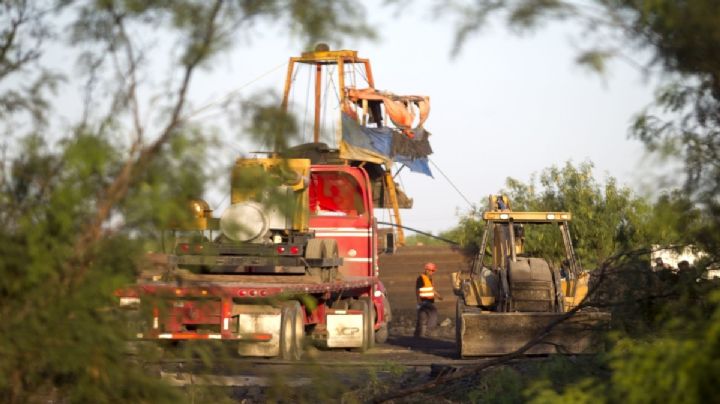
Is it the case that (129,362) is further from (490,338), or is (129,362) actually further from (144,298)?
(490,338)

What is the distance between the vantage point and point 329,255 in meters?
18.6

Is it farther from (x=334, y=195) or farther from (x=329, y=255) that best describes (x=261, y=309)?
(x=334, y=195)

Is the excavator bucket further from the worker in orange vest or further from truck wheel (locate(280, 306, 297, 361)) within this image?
the worker in orange vest

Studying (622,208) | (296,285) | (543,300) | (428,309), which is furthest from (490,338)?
(622,208)

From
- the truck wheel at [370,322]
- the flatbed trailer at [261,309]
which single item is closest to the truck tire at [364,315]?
the flatbed trailer at [261,309]

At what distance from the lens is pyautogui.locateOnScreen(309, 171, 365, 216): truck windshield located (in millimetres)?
21031

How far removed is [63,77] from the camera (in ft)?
25.8

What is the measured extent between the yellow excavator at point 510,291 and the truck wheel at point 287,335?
2561mm

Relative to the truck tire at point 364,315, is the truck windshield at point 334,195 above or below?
above

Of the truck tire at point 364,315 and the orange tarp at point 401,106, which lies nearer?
the truck tire at point 364,315

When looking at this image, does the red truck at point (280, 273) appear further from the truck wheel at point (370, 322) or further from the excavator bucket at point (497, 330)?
the excavator bucket at point (497, 330)

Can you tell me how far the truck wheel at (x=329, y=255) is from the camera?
60.4ft

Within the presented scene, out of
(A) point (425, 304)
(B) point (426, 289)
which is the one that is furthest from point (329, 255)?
(A) point (425, 304)

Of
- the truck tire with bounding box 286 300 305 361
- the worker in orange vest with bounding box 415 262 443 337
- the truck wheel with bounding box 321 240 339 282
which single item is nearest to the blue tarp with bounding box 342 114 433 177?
the worker in orange vest with bounding box 415 262 443 337
